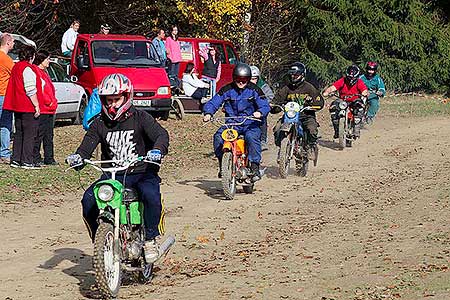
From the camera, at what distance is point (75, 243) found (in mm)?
10992

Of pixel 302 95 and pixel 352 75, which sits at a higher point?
pixel 352 75

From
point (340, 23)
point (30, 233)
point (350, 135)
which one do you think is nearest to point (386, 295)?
point (30, 233)

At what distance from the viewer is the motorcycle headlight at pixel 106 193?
26.8 ft

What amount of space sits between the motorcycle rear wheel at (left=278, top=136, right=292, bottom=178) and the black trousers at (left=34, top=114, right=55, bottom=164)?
3.83 metres

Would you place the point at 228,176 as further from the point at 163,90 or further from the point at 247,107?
the point at 163,90

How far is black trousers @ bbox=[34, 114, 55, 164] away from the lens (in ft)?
53.9

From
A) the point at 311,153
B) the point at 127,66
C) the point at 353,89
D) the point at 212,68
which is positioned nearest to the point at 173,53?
the point at 212,68

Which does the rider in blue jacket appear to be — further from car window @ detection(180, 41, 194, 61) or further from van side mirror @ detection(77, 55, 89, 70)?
car window @ detection(180, 41, 194, 61)

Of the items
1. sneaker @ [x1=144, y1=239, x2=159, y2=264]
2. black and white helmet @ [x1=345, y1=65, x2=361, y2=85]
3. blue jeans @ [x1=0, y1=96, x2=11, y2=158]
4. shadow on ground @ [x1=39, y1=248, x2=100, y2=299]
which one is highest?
black and white helmet @ [x1=345, y1=65, x2=361, y2=85]

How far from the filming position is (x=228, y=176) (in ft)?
45.4

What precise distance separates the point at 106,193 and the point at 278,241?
10.4ft

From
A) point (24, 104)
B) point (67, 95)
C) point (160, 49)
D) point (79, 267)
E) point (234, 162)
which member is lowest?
point (79, 267)

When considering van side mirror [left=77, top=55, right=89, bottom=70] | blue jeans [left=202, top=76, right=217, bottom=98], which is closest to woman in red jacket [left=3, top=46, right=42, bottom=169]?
van side mirror [left=77, top=55, right=89, bottom=70]

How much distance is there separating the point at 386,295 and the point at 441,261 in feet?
4.71
